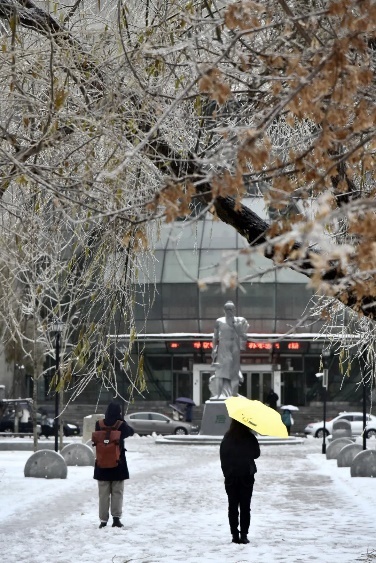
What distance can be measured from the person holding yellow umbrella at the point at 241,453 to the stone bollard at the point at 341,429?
29108 mm

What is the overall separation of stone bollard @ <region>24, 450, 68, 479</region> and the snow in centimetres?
26

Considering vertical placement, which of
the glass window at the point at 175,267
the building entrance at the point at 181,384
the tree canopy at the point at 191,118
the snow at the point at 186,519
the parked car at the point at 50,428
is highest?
the glass window at the point at 175,267

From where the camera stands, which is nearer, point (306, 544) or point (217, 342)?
point (306, 544)

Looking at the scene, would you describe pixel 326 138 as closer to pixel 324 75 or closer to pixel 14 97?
pixel 324 75

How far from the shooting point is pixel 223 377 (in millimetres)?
45219

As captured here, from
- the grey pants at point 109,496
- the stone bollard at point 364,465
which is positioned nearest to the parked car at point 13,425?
the stone bollard at point 364,465

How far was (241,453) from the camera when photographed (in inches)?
508

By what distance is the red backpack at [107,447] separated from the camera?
1420 centimetres

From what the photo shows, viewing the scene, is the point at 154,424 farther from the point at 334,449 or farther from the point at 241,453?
the point at 241,453

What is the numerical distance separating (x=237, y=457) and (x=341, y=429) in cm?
3296

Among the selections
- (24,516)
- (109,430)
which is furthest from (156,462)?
(109,430)

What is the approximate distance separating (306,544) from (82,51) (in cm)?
644

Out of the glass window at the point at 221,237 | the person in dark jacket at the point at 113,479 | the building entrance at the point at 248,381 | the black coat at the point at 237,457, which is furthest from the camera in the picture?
the building entrance at the point at 248,381

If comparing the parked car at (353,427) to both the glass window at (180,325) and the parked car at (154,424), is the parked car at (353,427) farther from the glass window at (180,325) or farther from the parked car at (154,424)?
the glass window at (180,325)
